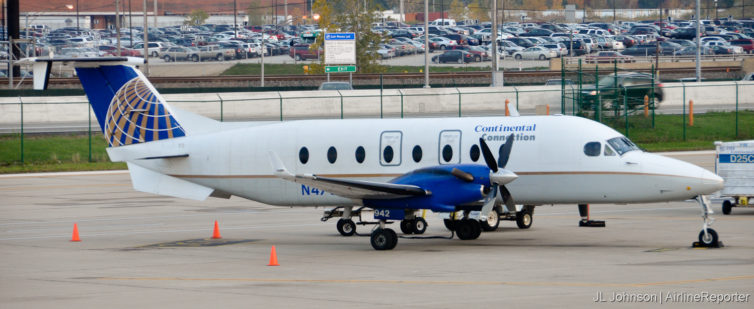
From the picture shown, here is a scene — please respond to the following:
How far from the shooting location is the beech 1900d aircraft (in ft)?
77.3

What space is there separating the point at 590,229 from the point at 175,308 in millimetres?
14327

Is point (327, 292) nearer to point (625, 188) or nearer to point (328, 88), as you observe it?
point (625, 188)

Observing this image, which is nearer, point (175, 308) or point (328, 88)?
point (175, 308)

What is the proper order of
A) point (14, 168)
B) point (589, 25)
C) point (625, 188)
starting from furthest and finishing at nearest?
point (589, 25) → point (14, 168) → point (625, 188)

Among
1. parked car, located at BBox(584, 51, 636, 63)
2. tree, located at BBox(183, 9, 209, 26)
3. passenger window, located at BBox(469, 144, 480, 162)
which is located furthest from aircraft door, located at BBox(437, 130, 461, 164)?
tree, located at BBox(183, 9, 209, 26)

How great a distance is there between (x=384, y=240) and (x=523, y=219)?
5.63m

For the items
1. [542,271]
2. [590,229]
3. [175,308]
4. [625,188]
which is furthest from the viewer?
[590,229]

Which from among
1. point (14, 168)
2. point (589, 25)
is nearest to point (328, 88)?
point (14, 168)

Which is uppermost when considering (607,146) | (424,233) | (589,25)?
(589,25)

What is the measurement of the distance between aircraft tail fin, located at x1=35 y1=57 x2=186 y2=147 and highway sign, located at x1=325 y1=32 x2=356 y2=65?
4428 cm

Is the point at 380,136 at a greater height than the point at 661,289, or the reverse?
the point at 380,136

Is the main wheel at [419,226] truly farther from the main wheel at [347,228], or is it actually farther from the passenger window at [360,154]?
the passenger window at [360,154]

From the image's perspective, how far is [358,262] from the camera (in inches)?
875

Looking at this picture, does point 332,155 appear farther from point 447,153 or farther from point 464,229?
point 464,229
